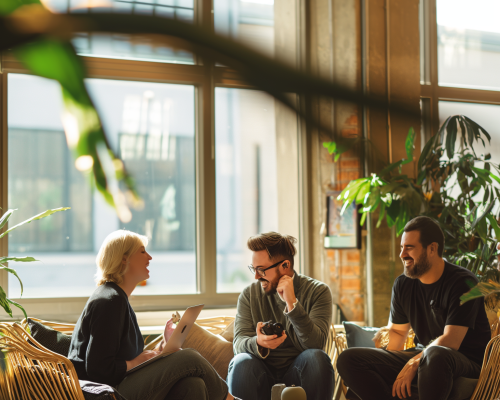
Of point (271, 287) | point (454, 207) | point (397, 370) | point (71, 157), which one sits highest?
point (71, 157)

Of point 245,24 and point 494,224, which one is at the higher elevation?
point 245,24

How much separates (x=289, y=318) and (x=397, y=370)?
544mm

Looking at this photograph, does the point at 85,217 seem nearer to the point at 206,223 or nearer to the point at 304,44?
the point at 304,44

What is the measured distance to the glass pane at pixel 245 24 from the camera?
25cm

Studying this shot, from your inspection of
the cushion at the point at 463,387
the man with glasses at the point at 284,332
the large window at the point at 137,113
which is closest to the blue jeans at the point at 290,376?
the man with glasses at the point at 284,332

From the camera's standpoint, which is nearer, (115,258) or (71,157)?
(71,157)

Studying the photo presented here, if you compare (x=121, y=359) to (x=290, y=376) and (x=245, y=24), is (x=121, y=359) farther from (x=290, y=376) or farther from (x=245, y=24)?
(x=245, y=24)

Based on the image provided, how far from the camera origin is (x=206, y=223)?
342cm

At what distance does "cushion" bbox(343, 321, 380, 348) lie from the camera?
2.54 m

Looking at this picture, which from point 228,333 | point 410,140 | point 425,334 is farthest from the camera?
point 228,333

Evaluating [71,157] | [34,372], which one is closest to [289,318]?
[34,372]

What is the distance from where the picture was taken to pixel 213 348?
2.48 m

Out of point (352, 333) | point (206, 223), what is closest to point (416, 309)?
point (352, 333)

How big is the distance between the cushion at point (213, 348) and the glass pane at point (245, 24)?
2331 mm
